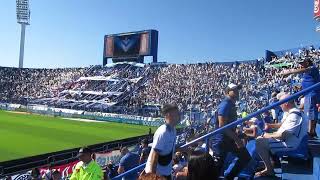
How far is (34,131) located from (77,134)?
3.89m

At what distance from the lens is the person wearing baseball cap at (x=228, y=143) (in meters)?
5.87

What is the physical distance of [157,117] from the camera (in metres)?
42.0

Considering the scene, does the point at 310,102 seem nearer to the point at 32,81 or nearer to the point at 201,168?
the point at 201,168

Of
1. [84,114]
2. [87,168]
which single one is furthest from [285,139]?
[84,114]

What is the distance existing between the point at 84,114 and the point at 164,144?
46670mm

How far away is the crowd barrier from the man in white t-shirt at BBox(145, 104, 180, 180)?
34744mm

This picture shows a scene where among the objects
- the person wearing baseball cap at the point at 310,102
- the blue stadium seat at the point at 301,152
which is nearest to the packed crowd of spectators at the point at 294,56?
the person wearing baseball cap at the point at 310,102

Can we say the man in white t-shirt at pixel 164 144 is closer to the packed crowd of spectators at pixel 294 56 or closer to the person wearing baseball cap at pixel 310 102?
the person wearing baseball cap at pixel 310 102

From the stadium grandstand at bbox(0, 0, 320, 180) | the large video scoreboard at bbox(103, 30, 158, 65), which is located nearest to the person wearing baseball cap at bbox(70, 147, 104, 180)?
the stadium grandstand at bbox(0, 0, 320, 180)

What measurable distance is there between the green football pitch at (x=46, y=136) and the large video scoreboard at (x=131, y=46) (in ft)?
70.7

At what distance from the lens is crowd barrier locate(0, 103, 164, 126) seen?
42.8 m

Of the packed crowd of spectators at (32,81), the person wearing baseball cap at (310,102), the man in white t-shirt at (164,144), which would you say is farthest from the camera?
the packed crowd of spectators at (32,81)

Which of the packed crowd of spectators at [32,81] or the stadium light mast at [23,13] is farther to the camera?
the stadium light mast at [23,13]

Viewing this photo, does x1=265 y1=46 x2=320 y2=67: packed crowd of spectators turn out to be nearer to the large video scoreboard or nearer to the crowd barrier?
the crowd barrier
